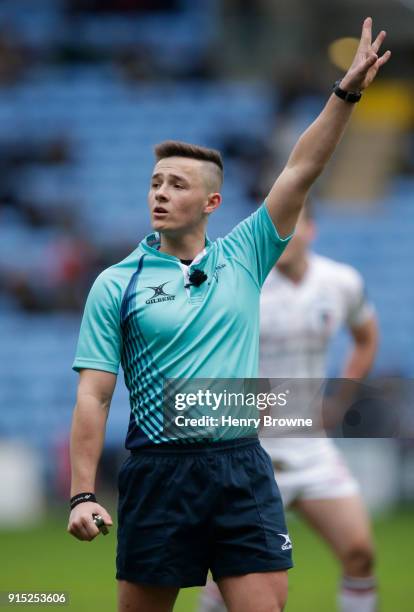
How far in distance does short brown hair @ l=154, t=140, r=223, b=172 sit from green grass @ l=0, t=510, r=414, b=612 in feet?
12.1

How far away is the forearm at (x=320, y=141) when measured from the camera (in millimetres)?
5004

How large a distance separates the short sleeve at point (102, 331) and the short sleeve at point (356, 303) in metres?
2.84

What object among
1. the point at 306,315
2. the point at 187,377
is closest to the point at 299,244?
the point at 306,315

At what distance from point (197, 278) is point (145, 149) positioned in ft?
46.1

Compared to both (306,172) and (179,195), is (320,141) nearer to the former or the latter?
(306,172)

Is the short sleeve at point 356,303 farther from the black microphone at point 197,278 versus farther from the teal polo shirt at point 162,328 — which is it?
the black microphone at point 197,278

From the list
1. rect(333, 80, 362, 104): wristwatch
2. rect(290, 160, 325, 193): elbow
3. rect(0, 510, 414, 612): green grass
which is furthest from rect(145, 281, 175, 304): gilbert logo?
rect(0, 510, 414, 612): green grass

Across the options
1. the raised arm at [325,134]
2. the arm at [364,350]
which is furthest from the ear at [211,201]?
the arm at [364,350]

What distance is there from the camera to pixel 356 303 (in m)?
7.71

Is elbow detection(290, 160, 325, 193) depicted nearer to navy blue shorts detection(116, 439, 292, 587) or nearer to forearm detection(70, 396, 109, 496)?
navy blue shorts detection(116, 439, 292, 587)

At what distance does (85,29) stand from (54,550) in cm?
1093

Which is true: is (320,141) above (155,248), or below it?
above

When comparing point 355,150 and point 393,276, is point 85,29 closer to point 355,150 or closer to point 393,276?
point 355,150

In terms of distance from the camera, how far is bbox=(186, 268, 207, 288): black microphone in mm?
5102
